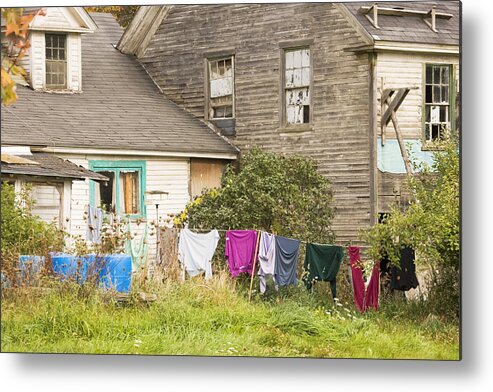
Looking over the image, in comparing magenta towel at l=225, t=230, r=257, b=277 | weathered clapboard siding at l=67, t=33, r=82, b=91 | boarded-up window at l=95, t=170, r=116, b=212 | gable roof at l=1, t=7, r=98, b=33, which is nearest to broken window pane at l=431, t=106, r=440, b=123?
magenta towel at l=225, t=230, r=257, b=277

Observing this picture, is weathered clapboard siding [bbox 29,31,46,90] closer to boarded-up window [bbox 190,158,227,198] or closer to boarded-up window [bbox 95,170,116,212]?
boarded-up window [bbox 95,170,116,212]

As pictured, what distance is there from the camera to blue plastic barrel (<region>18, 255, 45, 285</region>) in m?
11.5

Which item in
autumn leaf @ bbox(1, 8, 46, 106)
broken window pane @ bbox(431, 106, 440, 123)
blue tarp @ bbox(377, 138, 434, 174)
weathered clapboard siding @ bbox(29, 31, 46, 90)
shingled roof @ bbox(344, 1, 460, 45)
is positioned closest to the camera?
shingled roof @ bbox(344, 1, 460, 45)

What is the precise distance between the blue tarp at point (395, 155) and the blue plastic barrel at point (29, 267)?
3.03 m

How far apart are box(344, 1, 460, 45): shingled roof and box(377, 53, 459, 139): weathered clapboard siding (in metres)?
0.16

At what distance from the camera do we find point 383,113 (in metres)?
11.6

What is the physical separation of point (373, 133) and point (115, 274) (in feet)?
8.29

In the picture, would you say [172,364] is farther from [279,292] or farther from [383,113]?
[383,113]

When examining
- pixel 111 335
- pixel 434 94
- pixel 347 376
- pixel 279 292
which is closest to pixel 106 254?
pixel 111 335

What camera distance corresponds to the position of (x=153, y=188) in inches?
467

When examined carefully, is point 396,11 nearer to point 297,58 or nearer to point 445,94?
point 445,94

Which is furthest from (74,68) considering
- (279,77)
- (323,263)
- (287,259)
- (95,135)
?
(323,263)

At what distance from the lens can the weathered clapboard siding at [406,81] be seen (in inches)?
453

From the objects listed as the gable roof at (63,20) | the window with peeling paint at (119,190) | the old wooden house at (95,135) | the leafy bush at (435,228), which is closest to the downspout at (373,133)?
the leafy bush at (435,228)
